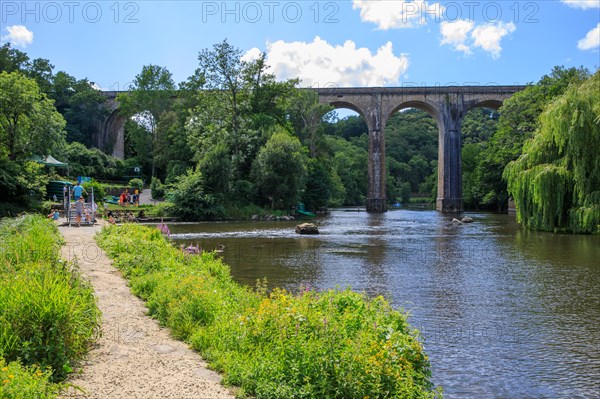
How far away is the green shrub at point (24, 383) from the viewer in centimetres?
342

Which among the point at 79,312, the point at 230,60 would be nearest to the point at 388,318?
the point at 79,312

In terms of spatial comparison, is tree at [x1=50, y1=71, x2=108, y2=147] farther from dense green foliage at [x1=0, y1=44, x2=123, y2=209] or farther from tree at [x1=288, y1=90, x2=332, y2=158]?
tree at [x1=288, y1=90, x2=332, y2=158]

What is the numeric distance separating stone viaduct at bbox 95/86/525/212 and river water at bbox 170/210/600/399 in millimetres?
30138

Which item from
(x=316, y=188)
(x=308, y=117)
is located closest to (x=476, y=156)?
(x=308, y=117)

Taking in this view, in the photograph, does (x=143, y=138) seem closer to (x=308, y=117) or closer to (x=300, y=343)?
(x=308, y=117)

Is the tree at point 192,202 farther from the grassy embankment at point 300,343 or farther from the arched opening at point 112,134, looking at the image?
the arched opening at point 112,134

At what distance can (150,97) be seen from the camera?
4956cm

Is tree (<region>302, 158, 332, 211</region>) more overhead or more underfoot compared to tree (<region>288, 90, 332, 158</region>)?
more underfoot

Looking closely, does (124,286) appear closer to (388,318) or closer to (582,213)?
(388,318)

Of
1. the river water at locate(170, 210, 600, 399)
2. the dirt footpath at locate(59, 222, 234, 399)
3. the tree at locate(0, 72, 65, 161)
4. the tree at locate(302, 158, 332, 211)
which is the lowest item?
the river water at locate(170, 210, 600, 399)

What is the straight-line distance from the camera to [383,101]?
168 feet

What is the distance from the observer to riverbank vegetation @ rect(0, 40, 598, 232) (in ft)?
89.5

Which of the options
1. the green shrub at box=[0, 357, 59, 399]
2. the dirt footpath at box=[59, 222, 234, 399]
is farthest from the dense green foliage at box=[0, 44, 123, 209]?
the green shrub at box=[0, 357, 59, 399]

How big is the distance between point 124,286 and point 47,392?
168 inches
